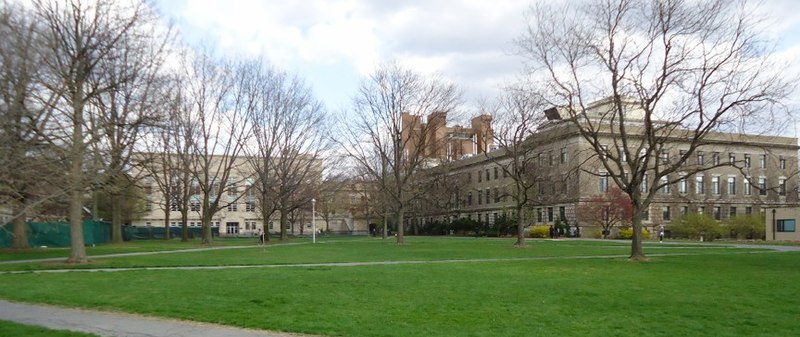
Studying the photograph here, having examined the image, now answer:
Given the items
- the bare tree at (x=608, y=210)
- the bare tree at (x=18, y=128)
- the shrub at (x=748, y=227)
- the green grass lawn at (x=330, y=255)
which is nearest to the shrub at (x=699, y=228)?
the shrub at (x=748, y=227)

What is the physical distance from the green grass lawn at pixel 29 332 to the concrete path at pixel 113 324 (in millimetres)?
268

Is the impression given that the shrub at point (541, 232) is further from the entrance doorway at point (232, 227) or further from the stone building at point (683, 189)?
the entrance doorway at point (232, 227)

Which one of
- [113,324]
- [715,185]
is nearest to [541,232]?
[715,185]

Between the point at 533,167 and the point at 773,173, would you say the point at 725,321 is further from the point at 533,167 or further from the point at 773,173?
the point at 773,173

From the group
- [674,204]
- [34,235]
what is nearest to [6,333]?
[34,235]

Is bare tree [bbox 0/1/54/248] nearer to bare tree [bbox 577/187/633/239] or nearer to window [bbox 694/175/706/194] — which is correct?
bare tree [bbox 577/187/633/239]

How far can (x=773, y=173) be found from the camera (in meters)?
78.8

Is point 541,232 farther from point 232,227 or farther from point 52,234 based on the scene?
point 232,227

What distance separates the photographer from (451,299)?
42.2 feet

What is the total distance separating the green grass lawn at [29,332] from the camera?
875 centimetres

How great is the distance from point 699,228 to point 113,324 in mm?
63224

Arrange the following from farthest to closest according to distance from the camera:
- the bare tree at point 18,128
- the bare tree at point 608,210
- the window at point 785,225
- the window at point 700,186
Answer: the window at point 700,186, the bare tree at point 608,210, the window at point 785,225, the bare tree at point 18,128

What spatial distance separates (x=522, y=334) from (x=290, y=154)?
4693cm

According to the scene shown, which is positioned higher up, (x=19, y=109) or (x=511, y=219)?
(x=19, y=109)
